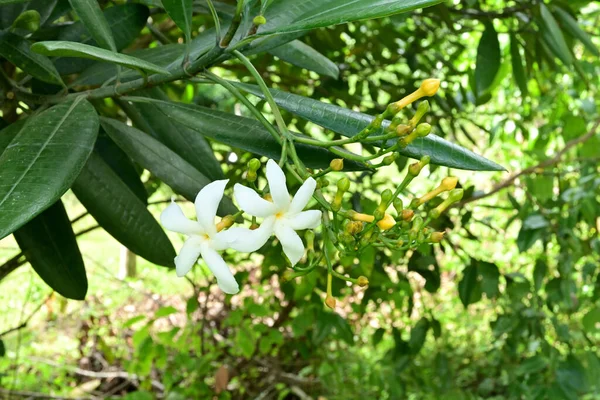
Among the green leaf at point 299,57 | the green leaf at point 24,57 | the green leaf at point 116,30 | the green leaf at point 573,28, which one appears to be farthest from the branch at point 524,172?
the green leaf at point 24,57

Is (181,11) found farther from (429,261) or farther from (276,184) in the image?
(429,261)

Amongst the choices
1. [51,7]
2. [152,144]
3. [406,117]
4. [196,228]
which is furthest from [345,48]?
[196,228]

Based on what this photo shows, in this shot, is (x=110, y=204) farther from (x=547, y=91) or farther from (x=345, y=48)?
(x=547, y=91)

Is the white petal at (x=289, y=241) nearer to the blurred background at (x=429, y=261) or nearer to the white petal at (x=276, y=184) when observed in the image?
the white petal at (x=276, y=184)

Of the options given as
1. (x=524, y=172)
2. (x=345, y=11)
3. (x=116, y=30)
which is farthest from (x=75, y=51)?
(x=524, y=172)

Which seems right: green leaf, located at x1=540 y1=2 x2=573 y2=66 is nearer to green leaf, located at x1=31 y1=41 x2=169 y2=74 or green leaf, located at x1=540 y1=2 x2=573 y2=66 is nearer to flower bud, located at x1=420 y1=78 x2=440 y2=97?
flower bud, located at x1=420 y1=78 x2=440 y2=97

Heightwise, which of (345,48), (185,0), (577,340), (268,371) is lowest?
(268,371)
